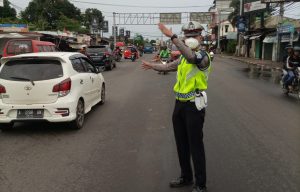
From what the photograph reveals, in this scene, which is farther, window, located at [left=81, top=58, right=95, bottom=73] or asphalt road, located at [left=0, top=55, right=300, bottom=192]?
window, located at [left=81, top=58, right=95, bottom=73]

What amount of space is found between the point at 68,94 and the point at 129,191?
355 centimetres

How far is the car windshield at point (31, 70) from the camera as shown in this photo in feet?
25.3

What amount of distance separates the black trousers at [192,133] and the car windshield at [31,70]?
3821 mm

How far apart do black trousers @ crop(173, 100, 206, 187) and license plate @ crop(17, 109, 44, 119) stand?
3716mm

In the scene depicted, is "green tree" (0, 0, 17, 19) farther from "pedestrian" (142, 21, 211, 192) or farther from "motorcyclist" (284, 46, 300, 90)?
"pedestrian" (142, 21, 211, 192)

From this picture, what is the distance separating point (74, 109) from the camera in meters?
7.77

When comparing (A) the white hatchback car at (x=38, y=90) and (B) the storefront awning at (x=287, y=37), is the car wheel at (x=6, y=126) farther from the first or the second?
(B) the storefront awning at (x=287, y=37)

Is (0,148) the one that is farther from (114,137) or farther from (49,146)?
(114,137)

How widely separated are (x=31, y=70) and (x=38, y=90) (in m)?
0.47

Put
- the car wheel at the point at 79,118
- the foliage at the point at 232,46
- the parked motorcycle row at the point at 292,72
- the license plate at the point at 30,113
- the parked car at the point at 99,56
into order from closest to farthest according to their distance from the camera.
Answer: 1. the license plate at the point at 30,113
2. the car wheel at the point at 79,118
3. the parked motorcycle row at the point at 292,72
4. the parked car at the point at 99,56
5. the foliage at the point at 232,46

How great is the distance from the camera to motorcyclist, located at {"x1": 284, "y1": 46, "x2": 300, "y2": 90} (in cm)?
1345

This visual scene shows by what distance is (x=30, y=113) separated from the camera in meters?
7.59

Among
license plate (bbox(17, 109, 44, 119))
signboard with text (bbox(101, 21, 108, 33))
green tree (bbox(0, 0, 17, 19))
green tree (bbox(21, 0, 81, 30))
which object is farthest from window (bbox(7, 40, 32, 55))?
signboard with text (bbox(101, 21, 108, 33))

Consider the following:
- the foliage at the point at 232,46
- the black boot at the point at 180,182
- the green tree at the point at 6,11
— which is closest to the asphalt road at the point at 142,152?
the black boot at the point at 180,182
